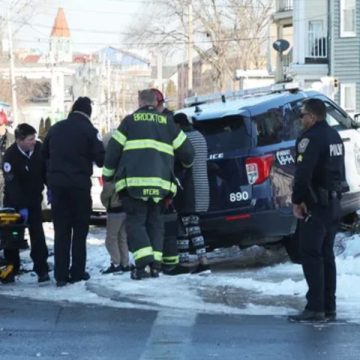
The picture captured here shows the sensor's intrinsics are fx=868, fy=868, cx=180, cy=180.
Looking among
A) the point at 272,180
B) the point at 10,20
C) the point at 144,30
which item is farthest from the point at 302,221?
the point at 144,30

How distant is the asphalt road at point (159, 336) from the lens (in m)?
6.02

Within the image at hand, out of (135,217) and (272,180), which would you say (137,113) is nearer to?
(135,217)

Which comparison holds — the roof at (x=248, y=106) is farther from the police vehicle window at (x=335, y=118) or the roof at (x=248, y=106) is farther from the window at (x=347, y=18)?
the window at (x=347, y=18)

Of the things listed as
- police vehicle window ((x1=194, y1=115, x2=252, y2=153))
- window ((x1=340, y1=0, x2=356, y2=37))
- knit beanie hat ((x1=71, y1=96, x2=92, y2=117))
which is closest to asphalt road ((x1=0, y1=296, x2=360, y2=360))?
knit beanie hat ((x1=71, y1=96, x2=92, y2=117))

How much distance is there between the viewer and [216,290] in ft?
26.6

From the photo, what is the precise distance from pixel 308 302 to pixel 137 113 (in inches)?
99.1

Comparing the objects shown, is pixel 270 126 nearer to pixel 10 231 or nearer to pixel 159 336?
pixel 10 231

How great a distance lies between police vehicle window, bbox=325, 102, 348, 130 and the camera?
10.3 meters

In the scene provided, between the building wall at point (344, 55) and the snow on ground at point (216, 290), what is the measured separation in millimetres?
27727

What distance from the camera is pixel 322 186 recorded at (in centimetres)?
702

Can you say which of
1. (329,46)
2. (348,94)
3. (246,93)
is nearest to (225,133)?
(246,93)

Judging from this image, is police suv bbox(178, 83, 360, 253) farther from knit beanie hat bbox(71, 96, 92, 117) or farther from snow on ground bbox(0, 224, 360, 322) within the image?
knit beanie hat bbox(71, 96, 92, 117)

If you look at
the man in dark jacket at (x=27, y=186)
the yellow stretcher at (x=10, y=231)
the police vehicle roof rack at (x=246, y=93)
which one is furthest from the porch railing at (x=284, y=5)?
the yellow stretcher at (x=10, y=231)

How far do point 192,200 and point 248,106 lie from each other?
3.96 feet
